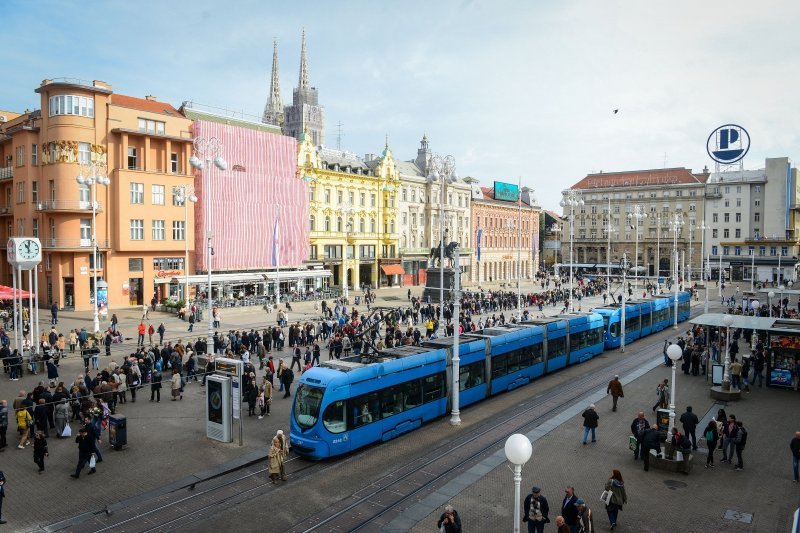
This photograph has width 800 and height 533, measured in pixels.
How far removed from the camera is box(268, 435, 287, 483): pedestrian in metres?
15.2

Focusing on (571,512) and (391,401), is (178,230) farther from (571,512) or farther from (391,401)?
(571,512)

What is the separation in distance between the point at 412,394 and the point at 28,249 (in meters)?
Result: 21.4

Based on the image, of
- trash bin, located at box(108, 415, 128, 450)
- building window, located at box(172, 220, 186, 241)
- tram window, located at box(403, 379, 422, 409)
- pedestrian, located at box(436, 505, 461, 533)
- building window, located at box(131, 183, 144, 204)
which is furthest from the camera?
building window, located at box(172, 220, 186, 241)

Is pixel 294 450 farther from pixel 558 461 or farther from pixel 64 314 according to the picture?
pixel 64 314

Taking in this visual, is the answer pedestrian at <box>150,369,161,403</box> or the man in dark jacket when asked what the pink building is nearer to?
pedestrian at <box>150,369,161,403</box>

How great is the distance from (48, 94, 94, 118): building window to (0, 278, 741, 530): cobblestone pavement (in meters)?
29.2

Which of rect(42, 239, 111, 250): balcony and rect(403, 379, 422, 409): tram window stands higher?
rect(42, 239, 111, 250): balcony

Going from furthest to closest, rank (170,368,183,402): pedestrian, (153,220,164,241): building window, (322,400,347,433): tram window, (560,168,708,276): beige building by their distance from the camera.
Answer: (560,168,708,276): beige building
(153,220,164,241): building window
(170,368,183,402): pedestrian
(322,400,347,433): tram window

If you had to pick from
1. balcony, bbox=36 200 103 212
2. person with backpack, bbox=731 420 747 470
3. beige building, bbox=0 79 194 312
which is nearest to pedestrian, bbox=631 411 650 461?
person with backpack, bbox=731 420 747 470

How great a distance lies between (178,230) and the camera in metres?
54.3

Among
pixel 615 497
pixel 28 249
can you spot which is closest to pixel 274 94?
pixel 28 249

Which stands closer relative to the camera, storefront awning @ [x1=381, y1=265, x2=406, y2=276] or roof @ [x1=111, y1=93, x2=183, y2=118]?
roof @ [x1=111, y1=93, x2=183, y2=118]

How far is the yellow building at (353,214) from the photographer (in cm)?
6938

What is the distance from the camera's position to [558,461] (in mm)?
16969
